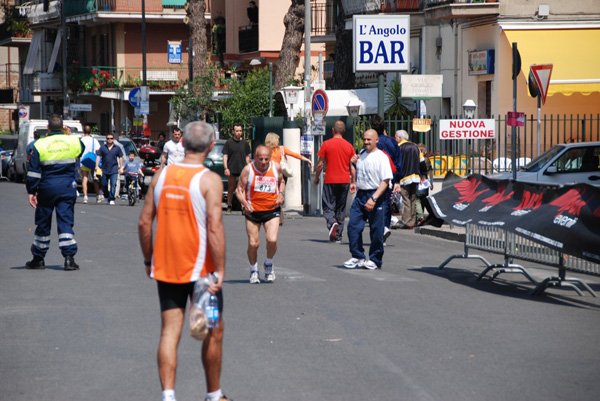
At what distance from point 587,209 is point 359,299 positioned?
2.46m

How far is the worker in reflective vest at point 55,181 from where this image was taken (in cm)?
1308

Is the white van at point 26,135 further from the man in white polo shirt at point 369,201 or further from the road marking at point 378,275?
the road marking at point 378,275

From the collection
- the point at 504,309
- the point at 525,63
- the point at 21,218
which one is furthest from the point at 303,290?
the point at 525,63

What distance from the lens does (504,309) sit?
1055 cm

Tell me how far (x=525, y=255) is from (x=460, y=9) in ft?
63.2

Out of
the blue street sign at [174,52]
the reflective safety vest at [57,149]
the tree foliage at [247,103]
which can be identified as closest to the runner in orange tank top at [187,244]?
the reflective safety vest at [57,149]

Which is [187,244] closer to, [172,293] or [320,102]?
[172,293]

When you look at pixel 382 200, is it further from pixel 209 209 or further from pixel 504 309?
pixel 209 209

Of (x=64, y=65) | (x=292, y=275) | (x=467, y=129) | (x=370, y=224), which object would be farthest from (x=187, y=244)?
(x=64, y=65)

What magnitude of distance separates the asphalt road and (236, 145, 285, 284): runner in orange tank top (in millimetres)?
299

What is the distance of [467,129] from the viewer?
2197 cm

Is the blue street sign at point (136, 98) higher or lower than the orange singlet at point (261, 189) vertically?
higher

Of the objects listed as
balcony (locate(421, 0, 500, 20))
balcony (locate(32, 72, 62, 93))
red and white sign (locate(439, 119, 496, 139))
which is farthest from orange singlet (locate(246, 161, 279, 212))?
balcony (locate(32, 72, 62, 93))

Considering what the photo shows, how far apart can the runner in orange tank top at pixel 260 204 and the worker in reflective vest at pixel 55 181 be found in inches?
92.1
